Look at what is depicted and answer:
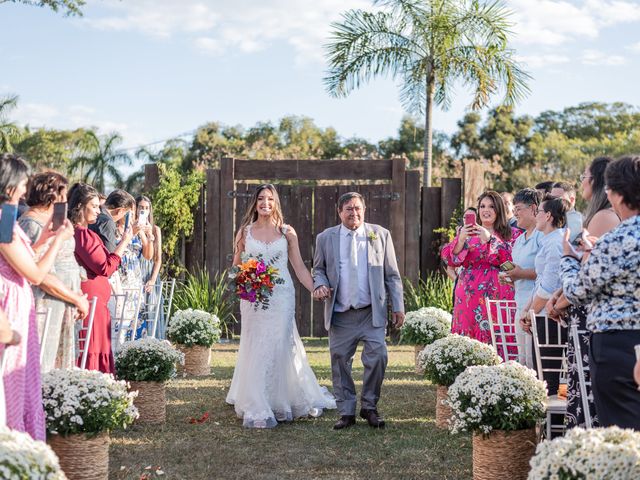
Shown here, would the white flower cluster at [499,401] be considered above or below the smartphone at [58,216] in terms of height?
below

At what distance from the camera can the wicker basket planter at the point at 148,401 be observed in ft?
21.7

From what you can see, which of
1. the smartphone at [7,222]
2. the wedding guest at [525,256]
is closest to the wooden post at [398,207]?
the wedding guest at [525,256]

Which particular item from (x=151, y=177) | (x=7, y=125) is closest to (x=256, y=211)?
(x=151, y=177)

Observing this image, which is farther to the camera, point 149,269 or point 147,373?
point 149,269

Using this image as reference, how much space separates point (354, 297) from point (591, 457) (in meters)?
3.91

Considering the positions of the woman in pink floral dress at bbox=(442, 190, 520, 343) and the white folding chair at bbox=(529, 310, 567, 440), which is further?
the woman in pink floral dress at bbox=(442, 190, 520, 343)

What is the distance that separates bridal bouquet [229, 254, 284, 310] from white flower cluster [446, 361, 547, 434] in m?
2.48

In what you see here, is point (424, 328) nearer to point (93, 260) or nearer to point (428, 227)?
point (428, 227)

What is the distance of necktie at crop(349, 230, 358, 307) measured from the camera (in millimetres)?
6801

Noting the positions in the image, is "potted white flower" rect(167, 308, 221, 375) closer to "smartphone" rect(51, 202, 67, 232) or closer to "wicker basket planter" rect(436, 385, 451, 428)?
"wicker basket planter" rect(436, 385, 451, 428)

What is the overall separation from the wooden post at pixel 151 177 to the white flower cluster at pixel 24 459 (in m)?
9.60

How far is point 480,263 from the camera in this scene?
301 inches

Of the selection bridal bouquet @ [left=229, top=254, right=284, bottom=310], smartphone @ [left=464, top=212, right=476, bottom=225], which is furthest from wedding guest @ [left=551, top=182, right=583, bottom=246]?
bridal bouquet @ [left=229, top=254, right=284, bottom=310]

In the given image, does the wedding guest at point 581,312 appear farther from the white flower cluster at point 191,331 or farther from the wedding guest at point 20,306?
the white flower cluster at point 191,331
